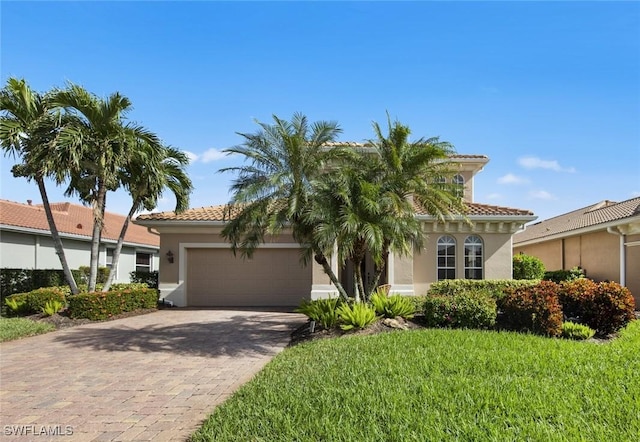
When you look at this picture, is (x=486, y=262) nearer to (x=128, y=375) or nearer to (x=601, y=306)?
(x=601, y=306)

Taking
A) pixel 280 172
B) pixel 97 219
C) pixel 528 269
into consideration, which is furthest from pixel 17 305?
pixel 528 269

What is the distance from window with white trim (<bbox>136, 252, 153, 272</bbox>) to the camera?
26.5 metres

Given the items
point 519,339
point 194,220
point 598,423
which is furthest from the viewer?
point 194,220

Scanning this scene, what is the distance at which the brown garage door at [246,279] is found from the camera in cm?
1688

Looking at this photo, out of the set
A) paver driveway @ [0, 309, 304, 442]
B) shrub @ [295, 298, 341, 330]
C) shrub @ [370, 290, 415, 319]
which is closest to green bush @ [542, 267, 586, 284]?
shrub @ [370, 290, 415, 319]

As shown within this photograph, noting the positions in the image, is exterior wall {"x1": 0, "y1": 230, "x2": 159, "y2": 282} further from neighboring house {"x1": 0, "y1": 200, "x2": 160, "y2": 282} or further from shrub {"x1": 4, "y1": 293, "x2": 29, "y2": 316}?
shrub {"x1": 4, "y1": 293, "x2": 29, "y2": 316}

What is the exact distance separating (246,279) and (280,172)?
833cm

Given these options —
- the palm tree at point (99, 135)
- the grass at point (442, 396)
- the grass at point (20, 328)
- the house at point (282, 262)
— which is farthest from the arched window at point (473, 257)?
the grass at point (20, 328)

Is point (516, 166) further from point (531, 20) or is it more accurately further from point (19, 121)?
point (19, 121)

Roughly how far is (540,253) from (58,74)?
26431 mm

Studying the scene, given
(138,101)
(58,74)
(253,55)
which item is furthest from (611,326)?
(58,74)

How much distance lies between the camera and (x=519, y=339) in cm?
811

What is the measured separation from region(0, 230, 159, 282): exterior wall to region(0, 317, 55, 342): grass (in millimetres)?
7413

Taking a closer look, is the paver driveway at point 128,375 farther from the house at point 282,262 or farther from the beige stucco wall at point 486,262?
the beige stucco wall at point 486,262
